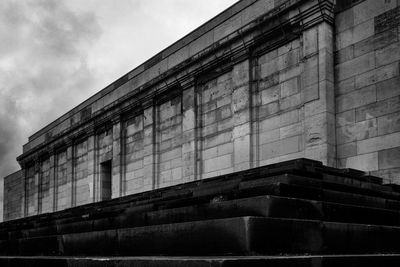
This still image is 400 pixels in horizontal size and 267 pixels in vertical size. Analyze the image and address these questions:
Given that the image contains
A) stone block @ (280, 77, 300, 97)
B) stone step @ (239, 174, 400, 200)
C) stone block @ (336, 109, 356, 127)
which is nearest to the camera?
stone step @ (239, 174, 400, 200)

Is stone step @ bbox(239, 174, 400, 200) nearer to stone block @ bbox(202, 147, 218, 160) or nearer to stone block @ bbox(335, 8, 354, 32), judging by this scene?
stone block @ bbox(335, 8, 354, 32)

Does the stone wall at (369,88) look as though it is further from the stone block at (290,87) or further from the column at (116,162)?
the column at (116,162)

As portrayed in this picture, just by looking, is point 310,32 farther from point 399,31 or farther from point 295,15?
point 399,31

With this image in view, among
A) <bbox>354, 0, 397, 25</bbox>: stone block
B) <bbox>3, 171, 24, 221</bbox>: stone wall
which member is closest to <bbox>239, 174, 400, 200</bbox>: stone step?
<bbox>354, 0, 397, 25</bbox>: stone block

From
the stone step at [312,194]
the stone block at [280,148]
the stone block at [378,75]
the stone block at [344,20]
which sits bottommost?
the stone step at [312,194]

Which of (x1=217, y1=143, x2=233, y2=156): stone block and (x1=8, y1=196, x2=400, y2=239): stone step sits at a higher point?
(x1=217, y1=143, x2=233, y2=156): stone block

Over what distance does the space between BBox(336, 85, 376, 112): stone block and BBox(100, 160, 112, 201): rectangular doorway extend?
11.9 meters

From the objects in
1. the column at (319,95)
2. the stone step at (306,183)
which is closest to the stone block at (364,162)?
the column at (319,95)

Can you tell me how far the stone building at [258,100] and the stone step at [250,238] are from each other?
4367mm

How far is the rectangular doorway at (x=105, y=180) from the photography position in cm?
2075

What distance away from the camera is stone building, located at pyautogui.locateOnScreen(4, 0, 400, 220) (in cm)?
1056

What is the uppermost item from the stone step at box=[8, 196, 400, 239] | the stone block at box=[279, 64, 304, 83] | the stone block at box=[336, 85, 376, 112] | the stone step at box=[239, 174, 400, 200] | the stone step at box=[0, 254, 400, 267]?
the stone block at box=[279, 64, 304, 83]

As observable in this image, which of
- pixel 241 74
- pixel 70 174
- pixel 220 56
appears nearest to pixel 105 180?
pixel 70 174

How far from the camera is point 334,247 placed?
5.53 metres
